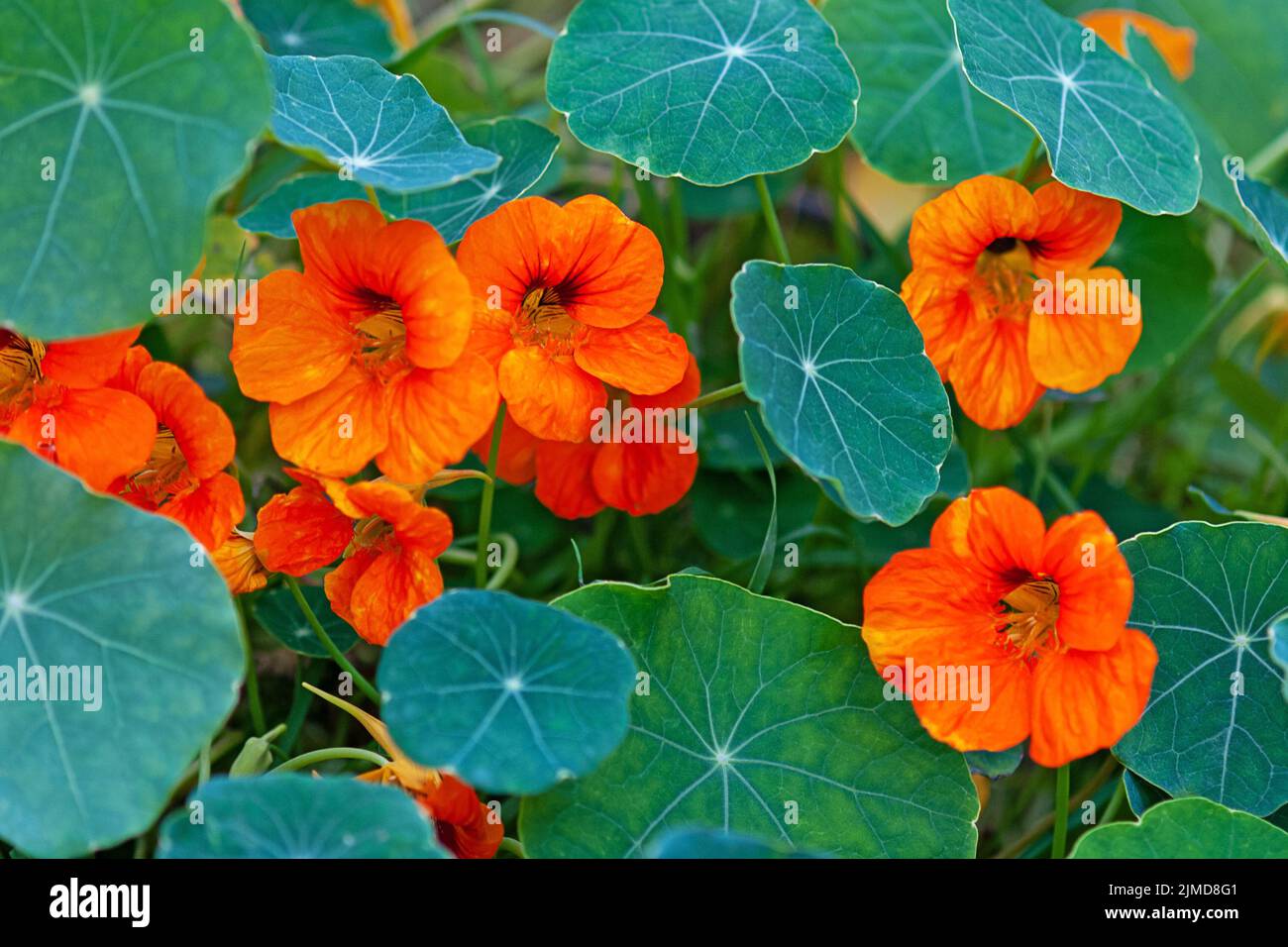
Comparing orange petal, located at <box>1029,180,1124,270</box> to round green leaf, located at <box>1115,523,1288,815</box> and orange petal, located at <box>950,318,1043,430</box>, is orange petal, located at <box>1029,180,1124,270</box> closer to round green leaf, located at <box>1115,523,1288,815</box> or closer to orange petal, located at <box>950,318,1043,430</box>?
orange petal, located at <box>950,318,1043,430</box>

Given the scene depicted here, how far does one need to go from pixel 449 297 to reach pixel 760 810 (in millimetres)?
478

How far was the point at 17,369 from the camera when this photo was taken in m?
0.91

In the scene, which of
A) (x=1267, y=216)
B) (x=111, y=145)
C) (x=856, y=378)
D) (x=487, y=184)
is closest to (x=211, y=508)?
(x=111, y=145)

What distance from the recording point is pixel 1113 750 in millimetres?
901

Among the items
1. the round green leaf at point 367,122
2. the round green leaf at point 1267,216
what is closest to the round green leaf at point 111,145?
the round green leaf at point 367,122

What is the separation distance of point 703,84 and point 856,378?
1.02 ft

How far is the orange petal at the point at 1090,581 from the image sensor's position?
2.68 ft

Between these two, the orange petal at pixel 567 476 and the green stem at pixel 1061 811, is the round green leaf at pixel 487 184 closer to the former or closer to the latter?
the orange petal at pixel 567 476

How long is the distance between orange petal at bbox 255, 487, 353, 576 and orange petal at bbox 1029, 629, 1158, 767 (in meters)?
0.58

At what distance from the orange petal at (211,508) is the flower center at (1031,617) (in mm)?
636

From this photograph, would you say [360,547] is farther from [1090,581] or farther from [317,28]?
[317,28]

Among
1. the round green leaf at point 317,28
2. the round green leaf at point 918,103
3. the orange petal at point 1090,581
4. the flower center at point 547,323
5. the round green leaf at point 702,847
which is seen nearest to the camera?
the round green leaf at point 702,847
